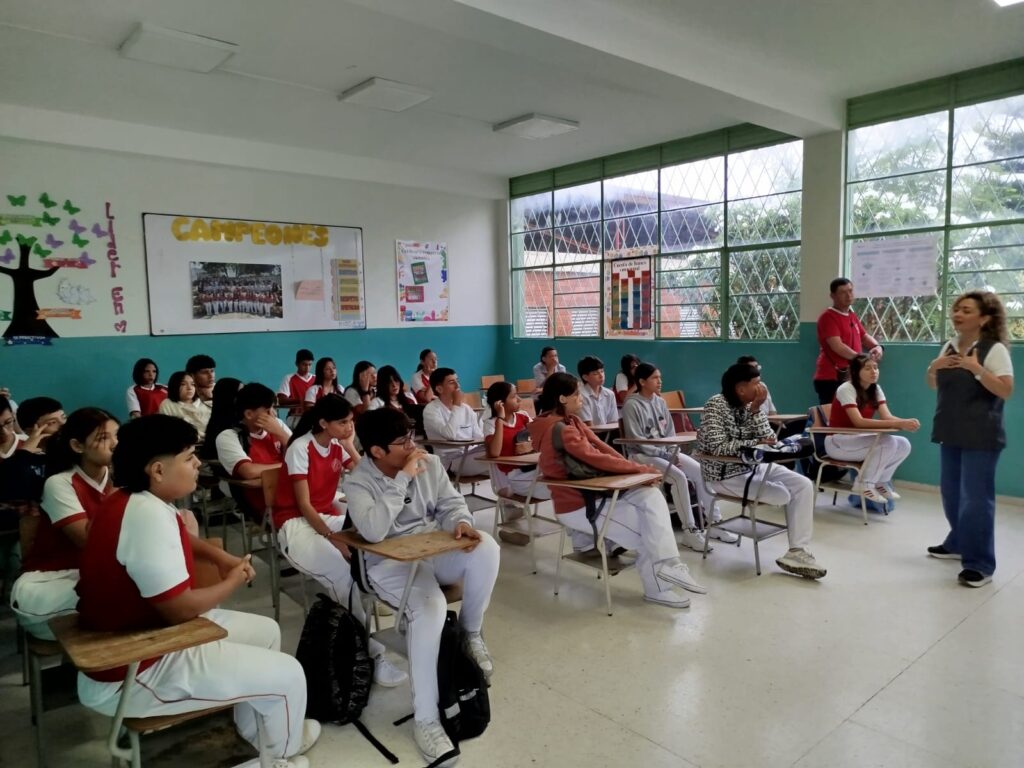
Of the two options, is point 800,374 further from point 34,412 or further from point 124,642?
point 124,642

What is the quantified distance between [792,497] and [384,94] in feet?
13.7

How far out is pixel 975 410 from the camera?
3438 millimetres

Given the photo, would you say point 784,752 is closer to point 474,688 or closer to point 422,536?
point 474,688

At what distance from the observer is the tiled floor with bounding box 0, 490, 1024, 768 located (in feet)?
7.33

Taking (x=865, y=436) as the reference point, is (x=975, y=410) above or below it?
above


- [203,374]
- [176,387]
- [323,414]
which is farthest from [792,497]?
[203,374]

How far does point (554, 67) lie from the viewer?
5.00 m

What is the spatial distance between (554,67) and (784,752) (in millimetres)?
4495

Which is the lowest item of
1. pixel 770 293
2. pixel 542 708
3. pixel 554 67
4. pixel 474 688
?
pixel 542 708

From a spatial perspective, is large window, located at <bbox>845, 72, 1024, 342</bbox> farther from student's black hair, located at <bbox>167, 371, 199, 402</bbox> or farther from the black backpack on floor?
student's black hair, located at <bbox>167, 371, 199, 402</bbox>

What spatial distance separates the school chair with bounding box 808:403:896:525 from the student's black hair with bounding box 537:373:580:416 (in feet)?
6.34

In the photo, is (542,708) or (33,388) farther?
(33,388)

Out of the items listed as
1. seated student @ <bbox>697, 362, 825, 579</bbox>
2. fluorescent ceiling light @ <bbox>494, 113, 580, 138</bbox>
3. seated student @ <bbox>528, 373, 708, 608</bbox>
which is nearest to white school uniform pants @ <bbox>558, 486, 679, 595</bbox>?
seated student @ <bbox>528, 373, 708, 608</bbox>

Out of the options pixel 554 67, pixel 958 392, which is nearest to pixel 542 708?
pixel 958 392
